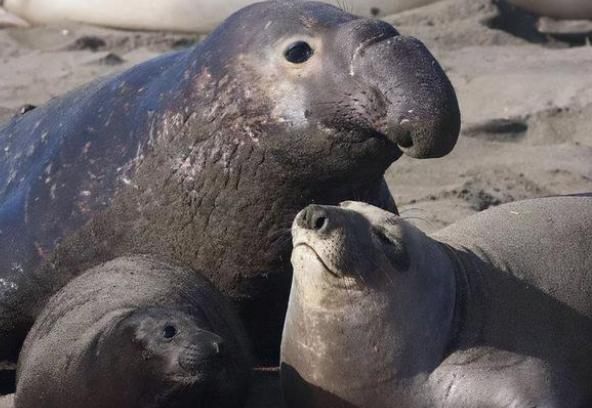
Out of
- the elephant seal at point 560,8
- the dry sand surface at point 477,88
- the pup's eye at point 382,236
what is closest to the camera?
the pup's eye at point 382,236

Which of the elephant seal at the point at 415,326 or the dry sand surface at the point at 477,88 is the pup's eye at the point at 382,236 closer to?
the elephant seal at the point at 415,326

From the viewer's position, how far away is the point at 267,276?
4.85 m

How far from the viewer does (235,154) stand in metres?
4.74

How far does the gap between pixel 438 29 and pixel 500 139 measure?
2231mm

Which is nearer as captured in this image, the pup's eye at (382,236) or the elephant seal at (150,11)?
the pup's eye at (382,236)

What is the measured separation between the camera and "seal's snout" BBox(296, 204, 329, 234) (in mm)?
4129

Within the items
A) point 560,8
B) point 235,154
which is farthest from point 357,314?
point 560,8

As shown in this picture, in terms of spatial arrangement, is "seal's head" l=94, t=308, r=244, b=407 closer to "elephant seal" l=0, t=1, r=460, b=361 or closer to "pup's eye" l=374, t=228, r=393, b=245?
"pup's eye" l=374, t=228, r=393, b=245

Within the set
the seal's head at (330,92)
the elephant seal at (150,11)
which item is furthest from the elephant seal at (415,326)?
the elephant seal at (150,11)

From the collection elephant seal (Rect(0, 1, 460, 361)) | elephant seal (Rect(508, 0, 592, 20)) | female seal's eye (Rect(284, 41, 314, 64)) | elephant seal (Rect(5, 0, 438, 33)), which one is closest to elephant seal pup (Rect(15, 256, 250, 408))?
elephant seal (Rect(0, 1, 460, 361))

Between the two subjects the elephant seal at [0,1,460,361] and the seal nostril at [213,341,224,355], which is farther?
the elephant seal at [0,1,460,361]

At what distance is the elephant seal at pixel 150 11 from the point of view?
32.7ft

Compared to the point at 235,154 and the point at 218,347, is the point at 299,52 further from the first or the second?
the point at 218,347

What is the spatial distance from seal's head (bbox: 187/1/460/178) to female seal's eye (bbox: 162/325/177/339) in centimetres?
75
